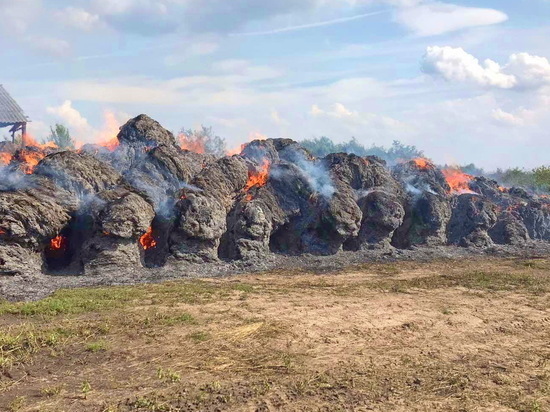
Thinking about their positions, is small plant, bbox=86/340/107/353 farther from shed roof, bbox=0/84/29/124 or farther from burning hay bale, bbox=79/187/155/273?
shed roof, bbox=0/84/29/124

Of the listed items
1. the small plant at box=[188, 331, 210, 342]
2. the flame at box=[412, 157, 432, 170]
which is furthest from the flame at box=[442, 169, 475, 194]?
the small plant at box=[188, 331, 210, 342]

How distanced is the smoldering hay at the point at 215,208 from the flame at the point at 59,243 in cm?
5

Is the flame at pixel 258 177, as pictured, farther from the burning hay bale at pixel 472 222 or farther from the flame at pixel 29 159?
the burning hay bale at pixel 472 222

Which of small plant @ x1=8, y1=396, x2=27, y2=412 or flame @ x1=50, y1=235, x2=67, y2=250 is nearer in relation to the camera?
small plant @ x1=8, y1=396, x2=27, y2=412

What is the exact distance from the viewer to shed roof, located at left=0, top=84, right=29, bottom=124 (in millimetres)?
50781

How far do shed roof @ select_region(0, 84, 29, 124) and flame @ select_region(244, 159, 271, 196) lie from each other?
32082 millimetres

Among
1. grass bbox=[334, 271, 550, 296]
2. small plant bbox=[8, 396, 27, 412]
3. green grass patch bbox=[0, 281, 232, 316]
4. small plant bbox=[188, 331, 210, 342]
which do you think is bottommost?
grass bbox=[334, 271, 550, 296]

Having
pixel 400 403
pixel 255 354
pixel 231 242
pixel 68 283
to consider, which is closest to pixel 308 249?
pixel 231 242

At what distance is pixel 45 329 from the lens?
1307 cm

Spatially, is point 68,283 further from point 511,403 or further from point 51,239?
point 511,403

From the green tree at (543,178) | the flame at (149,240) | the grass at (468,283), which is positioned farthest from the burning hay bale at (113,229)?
the green tree at (543,178)

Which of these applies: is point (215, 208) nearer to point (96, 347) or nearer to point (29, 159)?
point (29, 159)

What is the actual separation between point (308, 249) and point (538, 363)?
17070 millimetres

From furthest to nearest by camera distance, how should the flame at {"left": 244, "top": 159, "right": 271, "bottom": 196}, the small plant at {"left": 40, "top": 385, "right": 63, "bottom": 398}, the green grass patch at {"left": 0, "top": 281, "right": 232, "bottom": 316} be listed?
the flame at {"left": 244, "top": 159, "right": 271, "bottom": 196}
the green grass patch at {"left": 0, "top": 281, "right": 232, "bottom": 316}
the small plant at {"left": 40, "top": 385, "right": 63, "bottom": 398}
